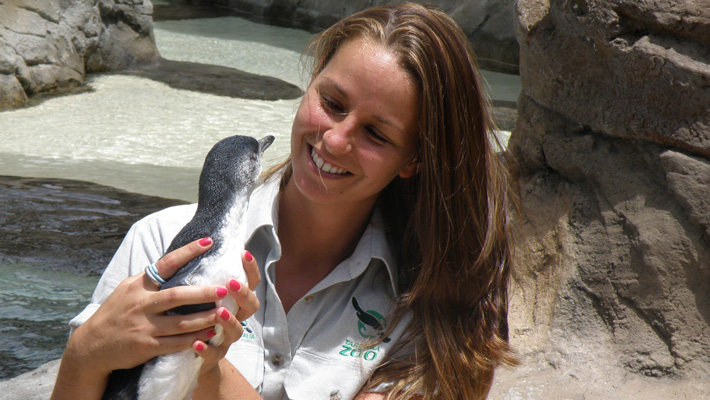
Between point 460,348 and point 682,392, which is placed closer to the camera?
point 460,348

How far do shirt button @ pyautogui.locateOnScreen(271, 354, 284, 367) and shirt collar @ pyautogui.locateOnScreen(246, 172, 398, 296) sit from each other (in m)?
0.17

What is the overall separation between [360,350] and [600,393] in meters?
1.27

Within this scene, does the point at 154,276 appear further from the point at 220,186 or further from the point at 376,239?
the point at 376,239

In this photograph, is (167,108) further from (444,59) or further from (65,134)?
(444,59)

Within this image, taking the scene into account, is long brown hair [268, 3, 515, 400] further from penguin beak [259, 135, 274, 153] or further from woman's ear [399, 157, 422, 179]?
penguin beak [259, 135, 274, 153]

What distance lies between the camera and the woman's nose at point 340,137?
1.58m

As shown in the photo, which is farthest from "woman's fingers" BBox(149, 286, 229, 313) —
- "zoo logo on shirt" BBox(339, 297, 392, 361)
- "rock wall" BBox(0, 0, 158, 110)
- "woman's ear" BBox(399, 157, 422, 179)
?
"rock wall" BBox(0, 0, 158, 110)

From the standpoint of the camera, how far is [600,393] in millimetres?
2590

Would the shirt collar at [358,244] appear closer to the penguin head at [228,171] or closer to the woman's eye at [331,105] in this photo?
the penguin head at [228,171]

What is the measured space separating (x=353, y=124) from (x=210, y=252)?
408 millimetres

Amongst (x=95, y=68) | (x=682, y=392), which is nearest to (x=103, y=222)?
(x=682, y=392)

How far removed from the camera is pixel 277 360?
1.64 m

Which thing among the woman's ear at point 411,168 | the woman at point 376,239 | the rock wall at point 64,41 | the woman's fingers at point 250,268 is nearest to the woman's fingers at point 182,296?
the woman's fingers at point 250,268

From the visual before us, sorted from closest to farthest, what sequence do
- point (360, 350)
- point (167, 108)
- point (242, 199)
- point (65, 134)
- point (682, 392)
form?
1. point (242, 199)
2. point (360, 350)
3. point (682, 392)
4. point (65, 134)
5. point (167, 108)
